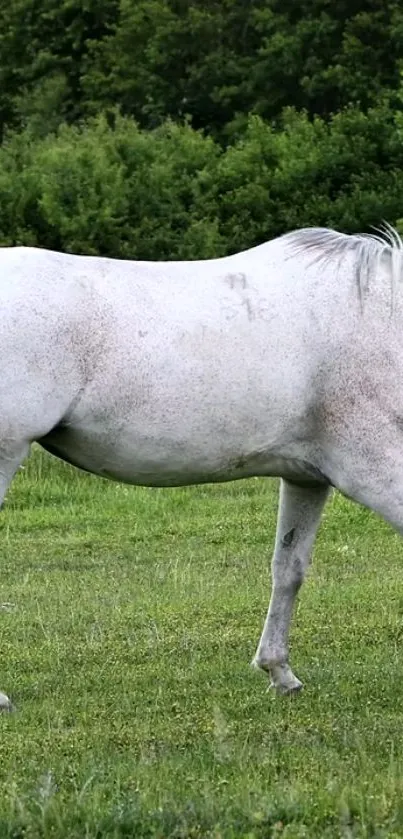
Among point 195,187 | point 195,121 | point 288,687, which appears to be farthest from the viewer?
point 195,121

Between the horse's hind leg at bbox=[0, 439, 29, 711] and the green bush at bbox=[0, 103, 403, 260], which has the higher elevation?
the horse's hind leg at bbox=[0, 439, 29, 711]

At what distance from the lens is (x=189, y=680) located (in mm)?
6281

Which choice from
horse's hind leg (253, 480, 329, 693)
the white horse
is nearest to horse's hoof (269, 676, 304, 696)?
horse's hind leg (253, 480, 329, 693)

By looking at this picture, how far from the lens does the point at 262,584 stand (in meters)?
8.60

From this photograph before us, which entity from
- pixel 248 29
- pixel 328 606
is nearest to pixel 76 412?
pixel 328 606

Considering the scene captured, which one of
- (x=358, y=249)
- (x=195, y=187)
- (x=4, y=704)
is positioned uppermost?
(x=358, y=249)

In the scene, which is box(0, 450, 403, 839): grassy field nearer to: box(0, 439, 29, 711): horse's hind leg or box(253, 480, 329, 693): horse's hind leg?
box(253, 480, 329, 693): horse's hind leg

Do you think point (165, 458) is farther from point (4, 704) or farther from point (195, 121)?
point (195, 121)

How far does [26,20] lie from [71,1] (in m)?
1.90

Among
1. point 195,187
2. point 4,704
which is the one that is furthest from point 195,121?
point 4,704

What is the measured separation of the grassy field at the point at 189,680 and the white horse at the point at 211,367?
2.77 feet

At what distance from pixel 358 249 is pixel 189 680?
5.89 ft

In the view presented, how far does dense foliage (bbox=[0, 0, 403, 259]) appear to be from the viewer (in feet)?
96.0

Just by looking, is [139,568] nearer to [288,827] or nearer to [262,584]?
[262,584]
